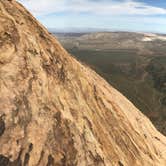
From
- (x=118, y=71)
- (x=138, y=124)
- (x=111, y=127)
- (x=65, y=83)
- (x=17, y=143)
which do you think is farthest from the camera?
(x=118, y=71)

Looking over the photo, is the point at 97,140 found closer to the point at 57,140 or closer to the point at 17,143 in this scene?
the point at 57,140

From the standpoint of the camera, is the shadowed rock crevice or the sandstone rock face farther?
the sandstone rock face

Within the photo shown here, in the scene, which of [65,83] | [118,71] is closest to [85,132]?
[65,83]

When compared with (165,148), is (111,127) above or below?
above

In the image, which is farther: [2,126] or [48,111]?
[48,111]

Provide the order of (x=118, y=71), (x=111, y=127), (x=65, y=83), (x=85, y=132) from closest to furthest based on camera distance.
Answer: (x=85, y=132)
(x=65, y=83)
(x=111, y=127)
(x=118, y=71)

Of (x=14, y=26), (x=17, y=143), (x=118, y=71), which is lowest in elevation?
(x=118, y=71)

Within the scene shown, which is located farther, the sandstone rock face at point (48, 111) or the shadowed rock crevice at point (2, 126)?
the sandstone rock face at point (48, 111)

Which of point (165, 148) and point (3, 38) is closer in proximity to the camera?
point (3, 38)
